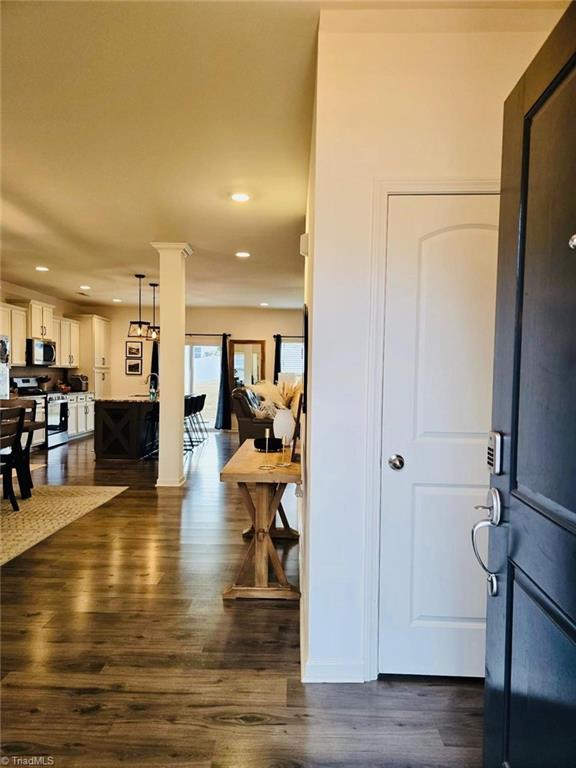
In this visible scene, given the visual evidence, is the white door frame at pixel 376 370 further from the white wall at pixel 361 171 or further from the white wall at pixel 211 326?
the white wall at pixel 211 326

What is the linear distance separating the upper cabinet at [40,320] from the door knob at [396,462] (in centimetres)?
719

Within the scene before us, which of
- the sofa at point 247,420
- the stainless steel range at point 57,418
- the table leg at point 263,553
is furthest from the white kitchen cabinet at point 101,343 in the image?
the table leg at point 263,553

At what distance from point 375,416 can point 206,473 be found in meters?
4.37

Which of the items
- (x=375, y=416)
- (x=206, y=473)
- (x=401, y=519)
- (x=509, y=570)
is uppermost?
(x=375, y=416)

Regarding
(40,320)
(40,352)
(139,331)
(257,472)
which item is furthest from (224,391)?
(257,472)

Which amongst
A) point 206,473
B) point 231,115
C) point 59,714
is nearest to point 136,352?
point 206,473

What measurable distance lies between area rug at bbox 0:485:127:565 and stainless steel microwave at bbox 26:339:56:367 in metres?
3.10

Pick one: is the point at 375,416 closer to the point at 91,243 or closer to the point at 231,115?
the point at 231,115

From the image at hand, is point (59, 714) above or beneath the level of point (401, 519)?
beneath

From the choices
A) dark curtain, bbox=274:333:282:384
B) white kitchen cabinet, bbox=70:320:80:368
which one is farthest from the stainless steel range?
dark curtain, bbox=274:333:282:384

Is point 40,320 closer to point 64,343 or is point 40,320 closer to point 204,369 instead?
point 64,343

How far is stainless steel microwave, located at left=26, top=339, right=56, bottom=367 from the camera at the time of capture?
727cm

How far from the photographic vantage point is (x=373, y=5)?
5.71 feet

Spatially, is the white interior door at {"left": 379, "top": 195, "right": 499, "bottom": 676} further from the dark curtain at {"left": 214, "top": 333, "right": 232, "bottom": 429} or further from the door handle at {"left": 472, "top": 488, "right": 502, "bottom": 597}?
the dark curtain at {"left": 214, "top": 333, "right": 232, "bottom": 429}
